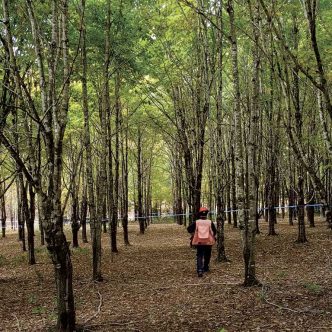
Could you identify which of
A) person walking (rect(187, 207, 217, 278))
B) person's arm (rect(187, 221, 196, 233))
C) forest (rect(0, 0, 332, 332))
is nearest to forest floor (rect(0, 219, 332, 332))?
forest (rect(0, 0, 332, 332))

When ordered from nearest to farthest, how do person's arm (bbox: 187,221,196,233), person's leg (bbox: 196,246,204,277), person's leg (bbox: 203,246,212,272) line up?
person's leg (bbox: 196,246,204,277)
person's leg (bbox: 203,246,212,272)
person's arm (bbox: 187,221,196,233)

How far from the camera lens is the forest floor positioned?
6090 millimetres

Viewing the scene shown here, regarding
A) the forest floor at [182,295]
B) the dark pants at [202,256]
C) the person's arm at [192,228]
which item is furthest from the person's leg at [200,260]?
the person's arm at [192,228]

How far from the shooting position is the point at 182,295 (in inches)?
313

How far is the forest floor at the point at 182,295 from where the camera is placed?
6090mm

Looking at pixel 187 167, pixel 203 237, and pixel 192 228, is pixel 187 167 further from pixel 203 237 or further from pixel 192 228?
pixel 203 237

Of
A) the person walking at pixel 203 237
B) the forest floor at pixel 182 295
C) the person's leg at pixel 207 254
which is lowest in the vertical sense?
the forest floor at pixel 182 295

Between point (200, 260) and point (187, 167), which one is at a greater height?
point (187, 167)

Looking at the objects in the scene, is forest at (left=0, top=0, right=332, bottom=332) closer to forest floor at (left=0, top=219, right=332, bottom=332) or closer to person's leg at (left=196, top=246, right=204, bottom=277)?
forest floor at (left=0, top=219, right=332, bottom=332)

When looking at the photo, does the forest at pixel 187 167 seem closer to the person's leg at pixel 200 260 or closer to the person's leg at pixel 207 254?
the person's leg at pixel 200 260

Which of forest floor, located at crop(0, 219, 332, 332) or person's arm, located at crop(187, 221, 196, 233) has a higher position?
person's arm, located at crop(187, 221, 196, 233)

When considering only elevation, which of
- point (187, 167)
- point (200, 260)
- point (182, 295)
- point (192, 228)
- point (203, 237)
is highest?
point (187, 167)

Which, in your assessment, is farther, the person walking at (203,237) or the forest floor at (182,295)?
the person walking at (203,237)

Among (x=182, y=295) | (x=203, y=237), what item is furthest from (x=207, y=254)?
(x=182, y=295)
